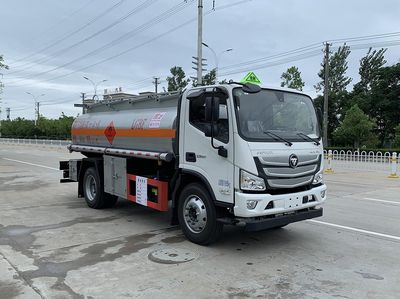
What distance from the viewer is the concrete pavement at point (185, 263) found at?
4723mm

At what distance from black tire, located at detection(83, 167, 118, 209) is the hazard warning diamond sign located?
96 cm

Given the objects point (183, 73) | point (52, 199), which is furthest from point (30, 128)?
point (52, 199)

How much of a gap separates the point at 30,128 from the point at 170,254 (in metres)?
84.4

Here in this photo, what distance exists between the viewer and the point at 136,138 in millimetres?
8031

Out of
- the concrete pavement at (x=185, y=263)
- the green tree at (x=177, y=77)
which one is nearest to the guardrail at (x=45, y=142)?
the green tree at (x=177, y=77)

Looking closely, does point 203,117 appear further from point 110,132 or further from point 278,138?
point 110,132

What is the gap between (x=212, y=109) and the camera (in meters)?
5.88

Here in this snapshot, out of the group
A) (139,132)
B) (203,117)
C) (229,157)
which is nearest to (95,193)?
(139,132)

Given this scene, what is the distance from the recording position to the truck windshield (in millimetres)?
5934

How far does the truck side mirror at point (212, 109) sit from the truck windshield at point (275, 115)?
309 mm

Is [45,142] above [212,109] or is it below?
below

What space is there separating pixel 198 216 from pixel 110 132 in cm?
356

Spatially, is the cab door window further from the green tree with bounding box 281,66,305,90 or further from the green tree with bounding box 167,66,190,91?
the green tree with bounding box 167,66,190,91

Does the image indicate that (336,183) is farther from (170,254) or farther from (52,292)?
(52,292)
